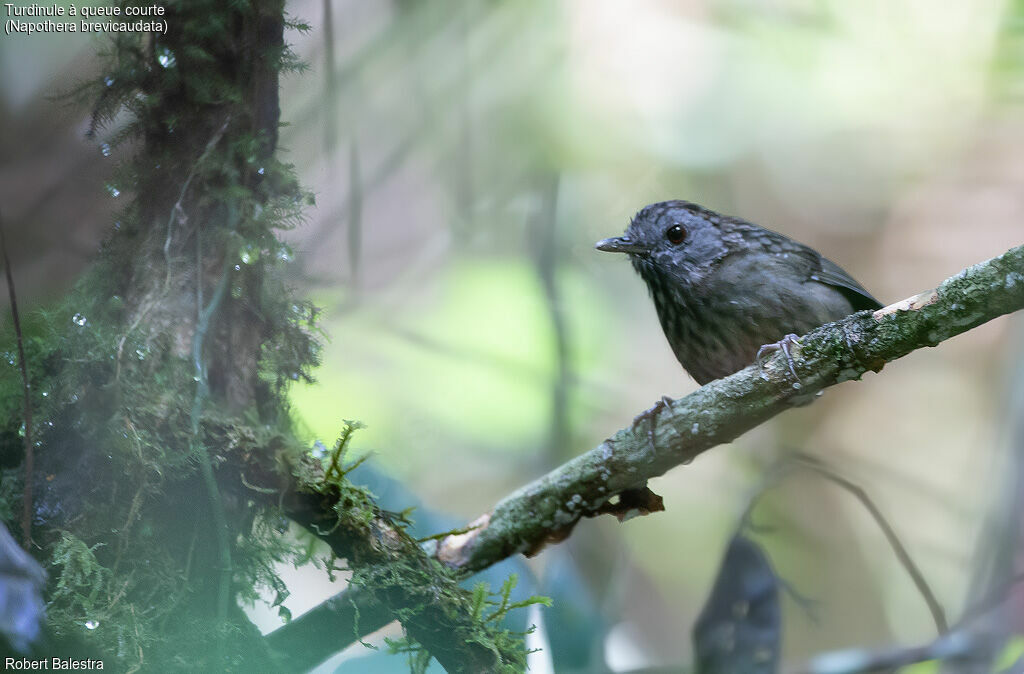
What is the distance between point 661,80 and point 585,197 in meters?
0.78

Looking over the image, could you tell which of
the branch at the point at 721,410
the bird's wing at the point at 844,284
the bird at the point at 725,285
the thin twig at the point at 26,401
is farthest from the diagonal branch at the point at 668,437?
the bird's wing at the point at 844,284

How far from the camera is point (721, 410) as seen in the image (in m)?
1.77

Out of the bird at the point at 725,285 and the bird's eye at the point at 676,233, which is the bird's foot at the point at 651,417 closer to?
the bird at the point at 725,285

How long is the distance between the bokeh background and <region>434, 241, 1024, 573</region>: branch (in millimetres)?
392

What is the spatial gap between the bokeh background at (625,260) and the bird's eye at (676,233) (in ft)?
1.94

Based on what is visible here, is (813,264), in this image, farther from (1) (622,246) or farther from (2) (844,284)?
(1) (622,246)

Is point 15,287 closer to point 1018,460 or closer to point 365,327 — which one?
point 365,327

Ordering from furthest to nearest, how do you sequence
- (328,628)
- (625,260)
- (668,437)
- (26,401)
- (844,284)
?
(625,260) → (844,284) → (668,437) → (328,628) → (26,401)

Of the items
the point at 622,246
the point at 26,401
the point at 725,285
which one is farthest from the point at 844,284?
Result: the point at 26,401

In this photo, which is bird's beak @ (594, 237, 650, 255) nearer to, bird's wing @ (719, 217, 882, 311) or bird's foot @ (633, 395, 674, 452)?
bird's wing @ (719, 217, 882, 311)

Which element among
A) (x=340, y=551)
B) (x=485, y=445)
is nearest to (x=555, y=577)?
(x=485, y=445)

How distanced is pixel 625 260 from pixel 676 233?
0.99 m

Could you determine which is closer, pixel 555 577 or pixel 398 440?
pixel 398 440

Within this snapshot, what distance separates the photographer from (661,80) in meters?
3.79
